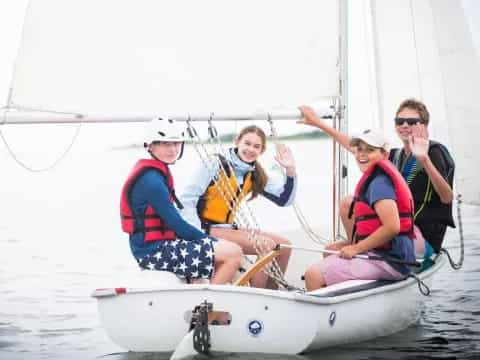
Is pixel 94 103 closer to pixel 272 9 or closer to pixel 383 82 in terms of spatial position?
pixel 272 9

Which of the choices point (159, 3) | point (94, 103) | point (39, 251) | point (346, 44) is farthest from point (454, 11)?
point (39, 251)

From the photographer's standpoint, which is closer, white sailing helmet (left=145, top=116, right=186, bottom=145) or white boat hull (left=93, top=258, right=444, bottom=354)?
white boat hull (left=93, top=258, right=444, bottom=354)

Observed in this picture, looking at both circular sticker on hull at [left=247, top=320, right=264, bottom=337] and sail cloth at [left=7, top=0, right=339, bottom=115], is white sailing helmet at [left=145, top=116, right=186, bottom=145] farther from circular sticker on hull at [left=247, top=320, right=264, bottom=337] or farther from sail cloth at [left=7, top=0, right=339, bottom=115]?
circular sticker on hull at [left=247, top=320, right=264, bottom=337]

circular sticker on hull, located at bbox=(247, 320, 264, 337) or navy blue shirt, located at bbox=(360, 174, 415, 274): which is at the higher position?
navy blue shirt, located at bbox=(360, 174, 415, 274)

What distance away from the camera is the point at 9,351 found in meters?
8.14

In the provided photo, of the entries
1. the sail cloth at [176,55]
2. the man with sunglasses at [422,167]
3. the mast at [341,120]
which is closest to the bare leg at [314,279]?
the man with sunglasses at [422,167]

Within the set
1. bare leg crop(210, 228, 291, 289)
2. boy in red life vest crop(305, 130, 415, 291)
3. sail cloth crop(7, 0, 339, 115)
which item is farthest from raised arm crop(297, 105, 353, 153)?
bare leg crop(210, 228, 291, 289)

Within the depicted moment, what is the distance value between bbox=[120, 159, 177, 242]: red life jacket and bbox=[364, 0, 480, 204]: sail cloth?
2.81 meters

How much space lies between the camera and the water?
7816mm

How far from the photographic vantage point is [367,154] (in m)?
7.03

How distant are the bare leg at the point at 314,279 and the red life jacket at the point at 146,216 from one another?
962 millimetres

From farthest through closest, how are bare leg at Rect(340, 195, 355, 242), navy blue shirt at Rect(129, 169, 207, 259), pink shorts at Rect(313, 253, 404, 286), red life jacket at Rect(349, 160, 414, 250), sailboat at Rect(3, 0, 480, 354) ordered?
sailboat at Rect(3, 0, 480, 354) < bare leg at Rect(340, 195, 355, 242) < pink shorts at Rect(313, 253, 404, 286) < red life jacket at Rect(349, 160, 414, 250) < navy blue shirt at Rect(129, 169, 207, 259)

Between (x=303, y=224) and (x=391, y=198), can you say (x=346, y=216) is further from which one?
(x=391, y=198)

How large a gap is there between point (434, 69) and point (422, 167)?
1763 millimetres
